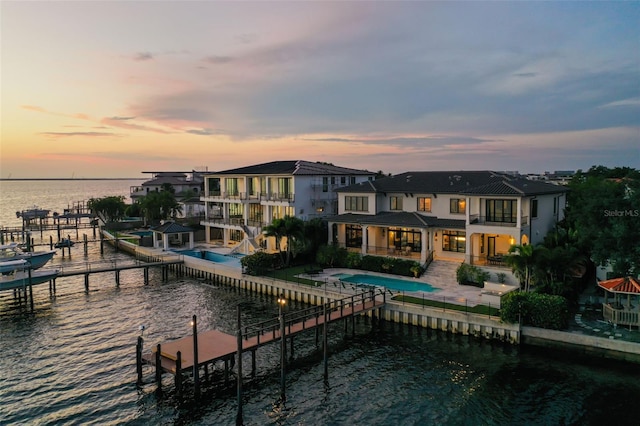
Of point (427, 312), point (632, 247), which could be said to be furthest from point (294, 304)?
point (632, 247)

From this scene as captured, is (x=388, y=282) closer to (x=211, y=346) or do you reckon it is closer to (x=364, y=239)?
(x=364, y=239)

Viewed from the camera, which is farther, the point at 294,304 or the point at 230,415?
the point at 294,304

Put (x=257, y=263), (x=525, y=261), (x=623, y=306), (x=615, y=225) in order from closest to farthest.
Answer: (x=623, y=306) → (x=615, y=225) → (x=525, y=261) → (x=257, y=263)

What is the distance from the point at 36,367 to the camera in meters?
26.6

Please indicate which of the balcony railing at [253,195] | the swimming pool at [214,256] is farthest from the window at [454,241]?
the swimming pool at [214,256]

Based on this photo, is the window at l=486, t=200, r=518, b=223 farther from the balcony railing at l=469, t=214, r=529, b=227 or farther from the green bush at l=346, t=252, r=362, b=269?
the green bush at l=346, t=252, r=362, b=269

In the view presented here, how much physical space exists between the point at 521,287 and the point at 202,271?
31260 millimetres

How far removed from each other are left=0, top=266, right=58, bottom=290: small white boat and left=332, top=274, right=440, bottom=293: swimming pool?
26.0 m

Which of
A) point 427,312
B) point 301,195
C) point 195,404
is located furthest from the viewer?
point 301,195

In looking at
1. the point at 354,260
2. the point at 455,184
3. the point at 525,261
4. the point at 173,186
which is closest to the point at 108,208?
the point at 173,186

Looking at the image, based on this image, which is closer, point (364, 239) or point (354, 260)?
point (354, 260)

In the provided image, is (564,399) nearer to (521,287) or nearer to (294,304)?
(521,287)

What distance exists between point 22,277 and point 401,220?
112ft

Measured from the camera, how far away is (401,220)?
45.1 meters
